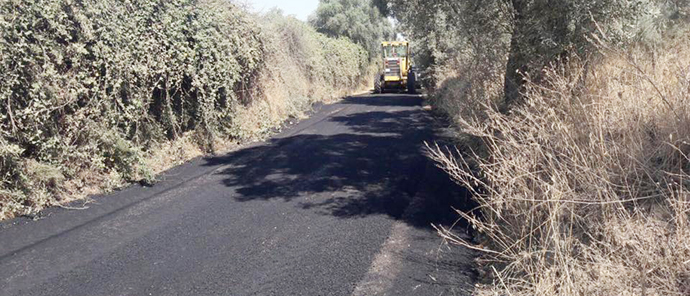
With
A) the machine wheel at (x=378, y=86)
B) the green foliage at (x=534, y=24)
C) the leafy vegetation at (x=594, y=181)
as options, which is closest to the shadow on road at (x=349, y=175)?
the leafy vegetation at (x=594, y=181)

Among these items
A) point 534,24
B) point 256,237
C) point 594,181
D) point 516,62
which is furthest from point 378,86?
point 594,181

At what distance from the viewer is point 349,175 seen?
328 inches

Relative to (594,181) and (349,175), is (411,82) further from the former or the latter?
(594,181)

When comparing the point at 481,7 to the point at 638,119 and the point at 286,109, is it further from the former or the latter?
the point at 286,109

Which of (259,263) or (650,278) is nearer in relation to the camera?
(650,278)

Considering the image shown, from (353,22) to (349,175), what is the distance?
37.5 metres

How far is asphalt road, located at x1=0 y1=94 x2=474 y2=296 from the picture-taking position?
4.54m

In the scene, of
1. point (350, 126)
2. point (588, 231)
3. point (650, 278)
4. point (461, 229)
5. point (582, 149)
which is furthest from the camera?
point (350, 126)

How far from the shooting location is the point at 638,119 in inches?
192

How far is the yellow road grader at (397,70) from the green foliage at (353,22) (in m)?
11.5

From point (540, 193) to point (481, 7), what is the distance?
577cm

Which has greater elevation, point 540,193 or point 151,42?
point 151,42

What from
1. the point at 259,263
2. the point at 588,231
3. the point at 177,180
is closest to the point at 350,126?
the point at 177,180

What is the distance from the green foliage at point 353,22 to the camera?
144ft
